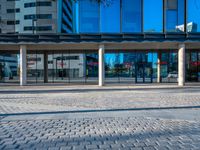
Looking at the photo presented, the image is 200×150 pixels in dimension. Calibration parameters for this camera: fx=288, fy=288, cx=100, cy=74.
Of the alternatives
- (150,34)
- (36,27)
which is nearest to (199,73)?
(150,34)

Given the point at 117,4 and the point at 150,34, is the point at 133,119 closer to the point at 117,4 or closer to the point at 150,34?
the point at 150,34

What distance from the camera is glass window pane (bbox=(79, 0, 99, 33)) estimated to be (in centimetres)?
3400

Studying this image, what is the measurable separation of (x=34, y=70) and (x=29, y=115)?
28.0 meters

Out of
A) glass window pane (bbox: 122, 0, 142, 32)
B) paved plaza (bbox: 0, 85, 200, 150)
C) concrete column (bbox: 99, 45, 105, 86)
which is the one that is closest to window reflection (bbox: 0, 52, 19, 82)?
concrete column (bbox: 99, 45, 105, 86)

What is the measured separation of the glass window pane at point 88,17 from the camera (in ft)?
112

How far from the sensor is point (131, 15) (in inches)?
1358

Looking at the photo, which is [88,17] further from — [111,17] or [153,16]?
[153,16]

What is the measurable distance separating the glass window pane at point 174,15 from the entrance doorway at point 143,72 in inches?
201

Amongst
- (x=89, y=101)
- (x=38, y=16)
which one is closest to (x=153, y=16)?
(x=89, y=101)

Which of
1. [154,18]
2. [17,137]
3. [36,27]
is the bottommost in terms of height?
[17,137]

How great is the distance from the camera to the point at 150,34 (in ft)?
86.4

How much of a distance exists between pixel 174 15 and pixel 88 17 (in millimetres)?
10172

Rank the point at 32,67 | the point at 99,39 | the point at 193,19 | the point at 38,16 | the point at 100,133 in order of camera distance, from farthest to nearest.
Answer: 1. the point at 38,16
2. the point at 32,67
3. the point at 193,19
4. the point at 99,39
5. the point at 100,133

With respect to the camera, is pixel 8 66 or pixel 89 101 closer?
pixel 89 101
